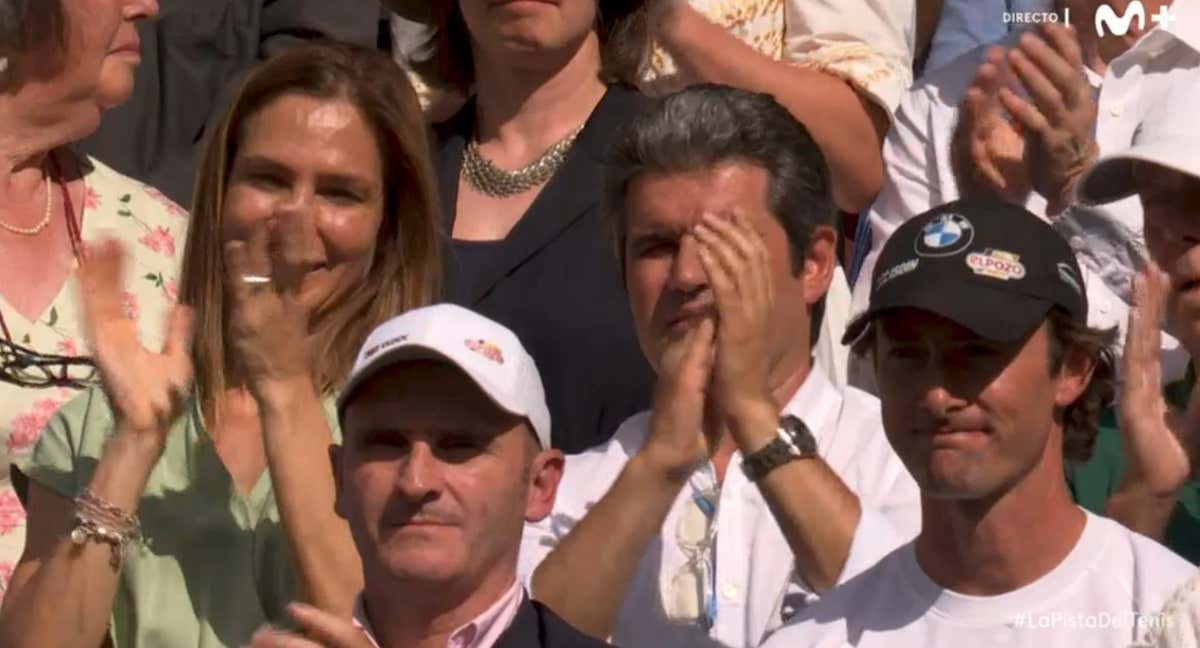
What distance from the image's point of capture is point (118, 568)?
4.66 metres

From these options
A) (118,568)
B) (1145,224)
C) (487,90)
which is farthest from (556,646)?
(487,90)

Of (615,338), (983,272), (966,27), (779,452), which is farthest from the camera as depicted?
(966,27)

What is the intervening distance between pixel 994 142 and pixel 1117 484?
782 millimetres

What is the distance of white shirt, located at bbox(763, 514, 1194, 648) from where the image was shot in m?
4.05

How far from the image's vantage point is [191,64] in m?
6.67

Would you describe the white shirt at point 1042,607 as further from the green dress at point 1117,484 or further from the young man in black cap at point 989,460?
the green dress at point 1117,484

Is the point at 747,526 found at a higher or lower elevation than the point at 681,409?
lower

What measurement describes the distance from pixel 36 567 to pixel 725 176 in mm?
1265

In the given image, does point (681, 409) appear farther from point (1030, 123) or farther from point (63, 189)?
point (63, 189)

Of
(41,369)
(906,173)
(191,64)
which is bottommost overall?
(191,64)

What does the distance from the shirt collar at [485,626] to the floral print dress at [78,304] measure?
3.82 feet

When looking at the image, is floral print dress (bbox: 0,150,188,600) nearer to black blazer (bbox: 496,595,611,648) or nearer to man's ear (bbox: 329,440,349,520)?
man's ear (bbox: 329,440,349,520)

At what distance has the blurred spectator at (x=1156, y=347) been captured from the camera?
14.8 feet

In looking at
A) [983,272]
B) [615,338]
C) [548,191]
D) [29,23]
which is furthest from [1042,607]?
[29,23]
